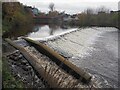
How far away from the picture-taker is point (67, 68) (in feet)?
44.9

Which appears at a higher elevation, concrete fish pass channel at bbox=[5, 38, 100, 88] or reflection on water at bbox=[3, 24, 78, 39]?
reflection on water at bbox=[3, 24, 78, 39]

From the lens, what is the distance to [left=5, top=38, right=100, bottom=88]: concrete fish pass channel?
8.71 m

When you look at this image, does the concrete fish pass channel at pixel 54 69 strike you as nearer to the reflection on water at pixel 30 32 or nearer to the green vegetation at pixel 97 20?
the reflection on water at pixel 30 32

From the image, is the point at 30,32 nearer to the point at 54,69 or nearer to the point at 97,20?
the point at 54,69

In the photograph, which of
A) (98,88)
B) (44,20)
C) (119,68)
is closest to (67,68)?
(98,88)

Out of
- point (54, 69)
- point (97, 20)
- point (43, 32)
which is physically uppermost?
point (97, 20)

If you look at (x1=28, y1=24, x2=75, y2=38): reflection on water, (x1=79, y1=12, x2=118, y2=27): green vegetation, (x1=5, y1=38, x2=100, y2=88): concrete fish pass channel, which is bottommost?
(x1=5, y1=38, x2=100, y2=88): concrete fish pass channel

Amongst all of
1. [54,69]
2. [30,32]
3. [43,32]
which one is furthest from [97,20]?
[54,69]

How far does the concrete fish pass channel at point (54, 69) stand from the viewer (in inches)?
343

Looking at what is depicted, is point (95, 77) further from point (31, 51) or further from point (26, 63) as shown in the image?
point (31, 51)

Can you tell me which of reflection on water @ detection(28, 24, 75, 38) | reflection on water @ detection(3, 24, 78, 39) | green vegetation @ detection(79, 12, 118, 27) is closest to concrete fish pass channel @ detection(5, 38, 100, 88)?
reflection on water @ detection(3, 24, 78, 39)

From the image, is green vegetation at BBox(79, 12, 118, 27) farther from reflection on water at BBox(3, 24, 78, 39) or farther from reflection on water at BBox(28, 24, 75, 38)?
reflection on water at BBox(3, 24, 78, 39)

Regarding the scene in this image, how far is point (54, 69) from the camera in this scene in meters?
9.52

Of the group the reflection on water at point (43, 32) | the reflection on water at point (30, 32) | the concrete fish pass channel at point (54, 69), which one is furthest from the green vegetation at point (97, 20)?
the concrete fish pass channel at point (54, 69)
